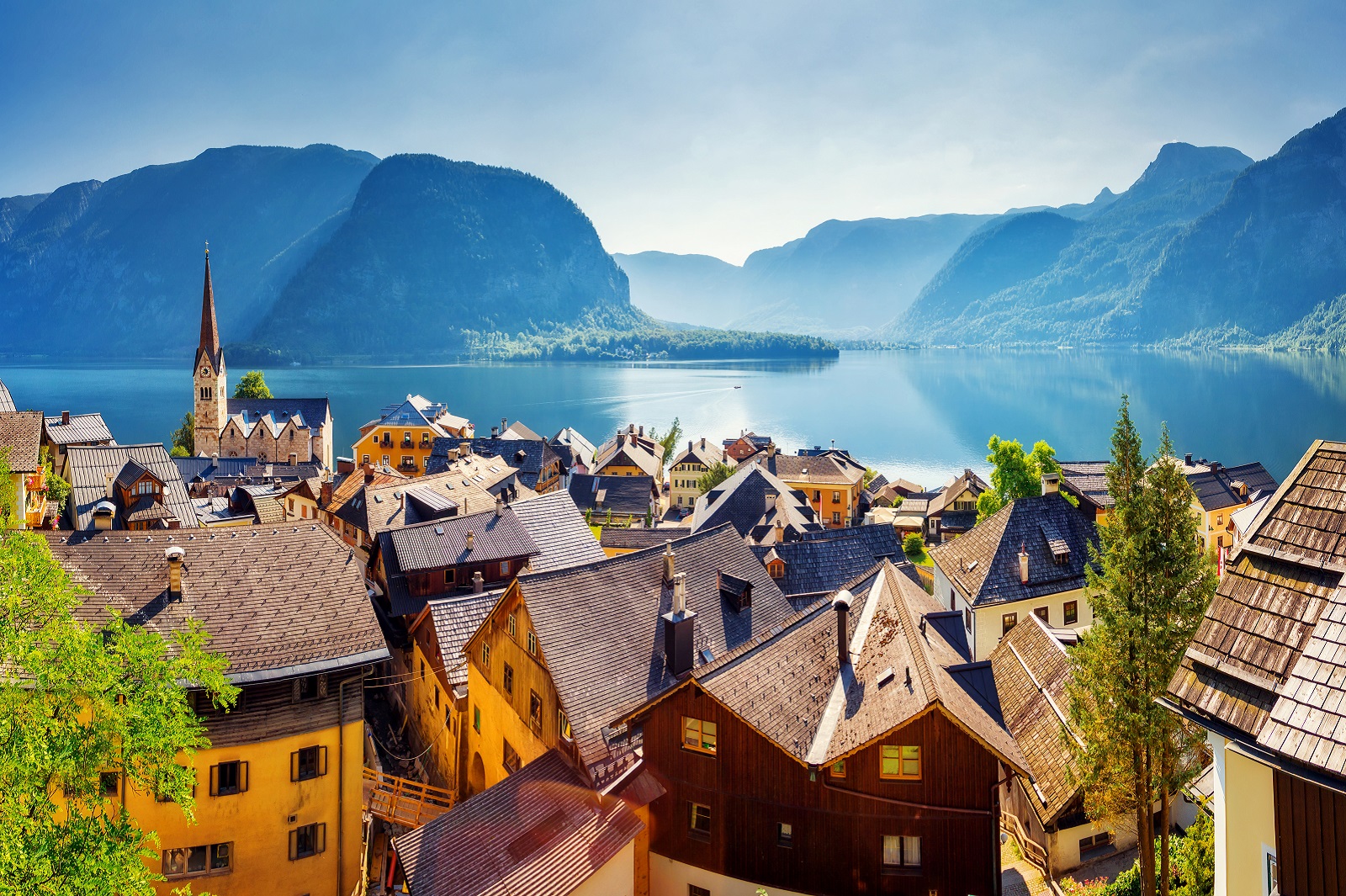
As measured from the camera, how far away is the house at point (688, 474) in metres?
100

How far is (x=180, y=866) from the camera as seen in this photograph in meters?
19.9

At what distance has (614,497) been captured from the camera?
269 feet

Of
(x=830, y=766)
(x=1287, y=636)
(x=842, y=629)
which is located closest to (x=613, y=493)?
(x=842, y=629)

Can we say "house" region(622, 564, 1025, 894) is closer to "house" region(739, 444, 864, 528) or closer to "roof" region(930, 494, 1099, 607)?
"roof" region(930, 494, 1099, 607)

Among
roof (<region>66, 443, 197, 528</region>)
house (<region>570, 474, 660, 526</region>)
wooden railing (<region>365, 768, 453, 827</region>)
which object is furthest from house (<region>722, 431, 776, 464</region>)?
wooden railing (<region>365, 768, 453, 827</region>)

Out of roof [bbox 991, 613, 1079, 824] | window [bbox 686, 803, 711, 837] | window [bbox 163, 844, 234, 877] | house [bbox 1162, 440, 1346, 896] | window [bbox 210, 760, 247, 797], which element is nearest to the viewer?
house [bbox 1162, 440, 1346, 896]

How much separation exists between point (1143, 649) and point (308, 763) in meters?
19.0

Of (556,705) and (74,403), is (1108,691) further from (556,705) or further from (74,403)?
(74,403)

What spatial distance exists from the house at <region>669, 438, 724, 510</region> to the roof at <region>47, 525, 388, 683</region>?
7704 centimetres

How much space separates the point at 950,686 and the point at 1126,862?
7931mm

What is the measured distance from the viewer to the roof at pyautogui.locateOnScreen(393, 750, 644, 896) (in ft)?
57.8

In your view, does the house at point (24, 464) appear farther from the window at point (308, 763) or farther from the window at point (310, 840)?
the window at point (310, 840)

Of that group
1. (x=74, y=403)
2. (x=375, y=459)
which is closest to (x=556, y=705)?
(x=375, y=459)

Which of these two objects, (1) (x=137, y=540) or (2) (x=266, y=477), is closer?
(1) (x=137, y=540)
